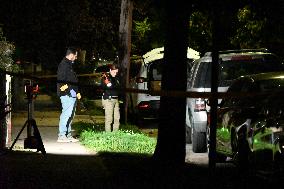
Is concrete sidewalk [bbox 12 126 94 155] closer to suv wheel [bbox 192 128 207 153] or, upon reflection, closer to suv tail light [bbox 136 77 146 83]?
suv wheel [bbox 192 128 207 153]

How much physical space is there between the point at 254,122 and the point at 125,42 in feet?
33.6

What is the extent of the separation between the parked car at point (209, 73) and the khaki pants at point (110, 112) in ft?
6.69

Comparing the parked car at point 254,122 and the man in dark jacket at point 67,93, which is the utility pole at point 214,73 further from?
the man in dark jacket at point 67,93

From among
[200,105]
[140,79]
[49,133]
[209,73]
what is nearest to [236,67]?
[209,73]

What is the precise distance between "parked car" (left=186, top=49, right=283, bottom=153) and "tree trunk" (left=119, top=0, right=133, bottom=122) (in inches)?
205

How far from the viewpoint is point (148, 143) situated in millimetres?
14102

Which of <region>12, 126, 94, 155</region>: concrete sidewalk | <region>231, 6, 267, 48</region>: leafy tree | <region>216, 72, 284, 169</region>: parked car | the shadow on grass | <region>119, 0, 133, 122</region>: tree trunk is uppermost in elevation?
<region>231, 6, 267, 48</region>: leafy tree

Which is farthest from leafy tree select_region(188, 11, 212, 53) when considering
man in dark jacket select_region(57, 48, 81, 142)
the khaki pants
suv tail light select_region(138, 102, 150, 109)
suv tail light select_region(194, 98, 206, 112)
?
suv tail light select_region(194, 98, 206, 112)

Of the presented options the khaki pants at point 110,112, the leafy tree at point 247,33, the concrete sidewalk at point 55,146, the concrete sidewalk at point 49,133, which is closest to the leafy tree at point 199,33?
the leafy tree at point 247,33

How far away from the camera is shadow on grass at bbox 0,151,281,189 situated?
9164 millimetres

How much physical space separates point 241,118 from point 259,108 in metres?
0.66

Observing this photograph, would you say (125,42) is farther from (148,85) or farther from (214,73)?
(214,73)

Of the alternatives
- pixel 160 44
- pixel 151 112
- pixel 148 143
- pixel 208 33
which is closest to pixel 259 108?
pixel 148 143

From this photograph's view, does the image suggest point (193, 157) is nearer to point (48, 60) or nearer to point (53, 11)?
point (53, 11)
